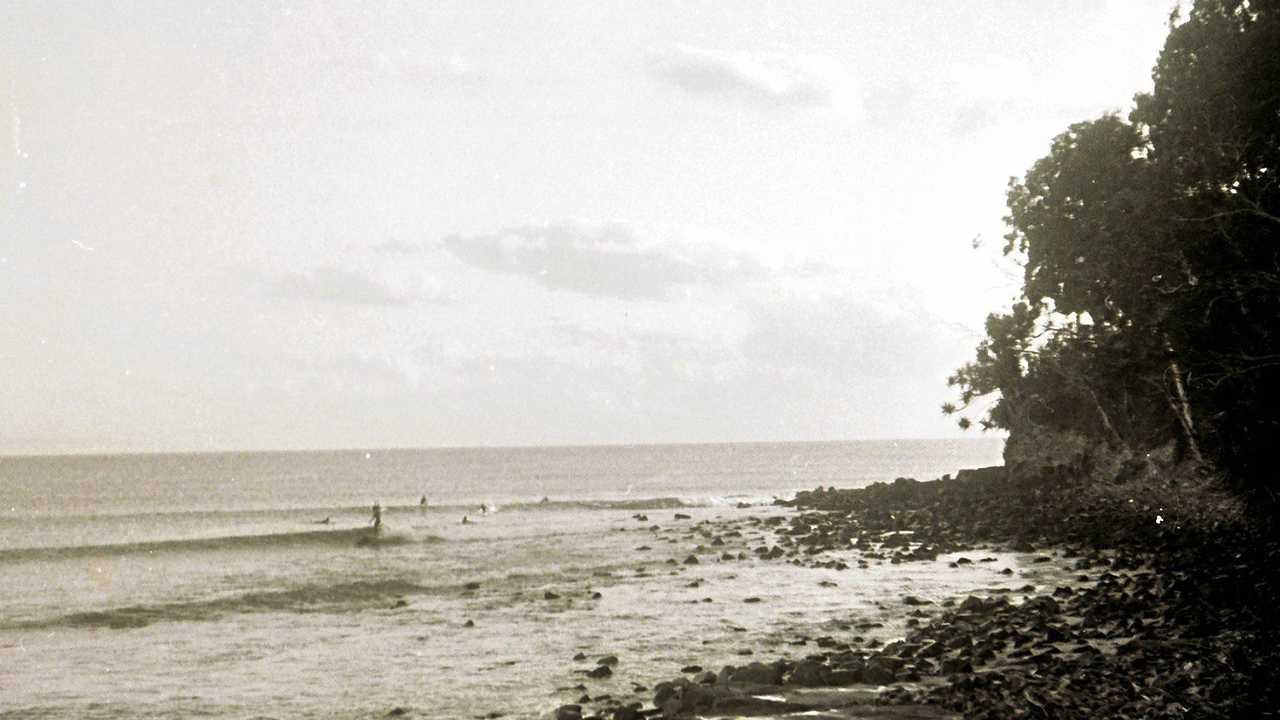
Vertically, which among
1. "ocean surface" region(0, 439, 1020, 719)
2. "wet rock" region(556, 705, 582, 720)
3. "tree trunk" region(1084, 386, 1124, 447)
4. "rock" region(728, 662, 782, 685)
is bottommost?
"ocean surface" region(0, 439, 1020, 719)

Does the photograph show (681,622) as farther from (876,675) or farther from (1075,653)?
(1075,653)

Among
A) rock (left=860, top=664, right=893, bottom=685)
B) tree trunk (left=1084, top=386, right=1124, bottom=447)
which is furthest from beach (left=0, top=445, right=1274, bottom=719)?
tree trunk (left=1084, top=386, right=1124, bottom=447)

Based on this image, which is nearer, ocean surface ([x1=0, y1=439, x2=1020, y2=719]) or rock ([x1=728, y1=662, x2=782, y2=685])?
rock ([x1=728, y1=662, x2=782, y2=685])

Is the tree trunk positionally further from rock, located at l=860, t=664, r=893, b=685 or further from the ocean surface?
rock, located at l=860, t=664, r=893, b=685

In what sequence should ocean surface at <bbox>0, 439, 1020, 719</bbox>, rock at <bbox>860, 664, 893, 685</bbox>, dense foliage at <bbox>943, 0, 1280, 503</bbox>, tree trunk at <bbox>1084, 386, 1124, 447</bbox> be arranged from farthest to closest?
tree trunk at <bbox>1084, 386, 1124, 447</bbox>
dense foliage at <bbox>943, 0, 1280, 503</bbox>
ocean surface at <bbox>0, 439, 1020, 719</bbox>
rock at <bbox>860, 664, 893, 685</bbox>

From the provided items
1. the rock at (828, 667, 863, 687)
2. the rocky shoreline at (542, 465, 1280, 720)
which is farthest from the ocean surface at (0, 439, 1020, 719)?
the rock at (828, 667, 863, 687)

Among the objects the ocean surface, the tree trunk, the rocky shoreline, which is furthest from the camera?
the tree trunk

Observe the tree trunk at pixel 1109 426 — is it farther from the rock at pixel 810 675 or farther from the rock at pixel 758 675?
the rock at pixel 758 675

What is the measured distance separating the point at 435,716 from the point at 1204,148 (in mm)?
20858

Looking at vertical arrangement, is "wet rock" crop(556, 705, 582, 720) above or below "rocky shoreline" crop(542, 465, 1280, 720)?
below

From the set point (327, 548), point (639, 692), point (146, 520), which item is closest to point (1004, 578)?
point (639, 692)

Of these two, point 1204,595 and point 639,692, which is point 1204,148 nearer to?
point 1204,595

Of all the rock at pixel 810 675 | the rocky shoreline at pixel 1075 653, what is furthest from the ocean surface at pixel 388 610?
the rock at pixel 810 675

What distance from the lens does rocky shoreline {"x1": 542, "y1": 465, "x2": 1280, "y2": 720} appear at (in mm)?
12398
